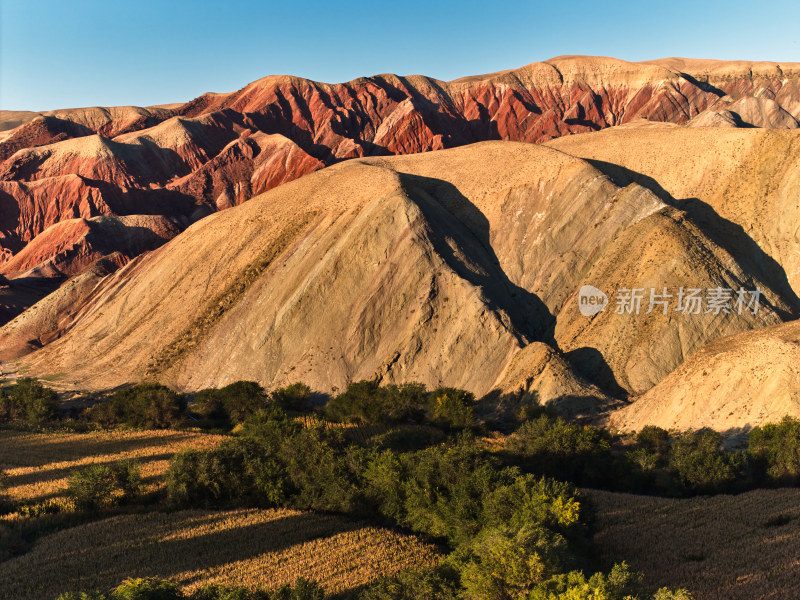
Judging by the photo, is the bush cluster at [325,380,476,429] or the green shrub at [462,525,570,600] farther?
the bush cluster at [325,380,476,429]

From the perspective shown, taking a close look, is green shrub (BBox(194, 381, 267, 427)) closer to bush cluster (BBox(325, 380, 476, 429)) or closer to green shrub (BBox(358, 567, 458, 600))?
bush cluster (BBox(325, 380, 476, 429))

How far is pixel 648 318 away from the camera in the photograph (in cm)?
5103

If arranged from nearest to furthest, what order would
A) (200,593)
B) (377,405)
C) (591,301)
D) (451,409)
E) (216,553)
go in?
(200,593), (216,553), (451,409), (377,405), (591,301)

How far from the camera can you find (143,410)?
46.1 metres

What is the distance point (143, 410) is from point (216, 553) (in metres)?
28.6

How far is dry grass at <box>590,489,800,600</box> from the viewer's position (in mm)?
17391

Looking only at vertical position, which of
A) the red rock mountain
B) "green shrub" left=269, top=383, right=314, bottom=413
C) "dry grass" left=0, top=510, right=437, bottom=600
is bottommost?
"green shrub" left=269, top=383, right=314, bottom=413

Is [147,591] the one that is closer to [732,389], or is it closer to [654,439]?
[654,439]

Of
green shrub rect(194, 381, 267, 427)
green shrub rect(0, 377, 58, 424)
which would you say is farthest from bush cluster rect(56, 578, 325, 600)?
green shrub rect(0, 377, 58, 424)

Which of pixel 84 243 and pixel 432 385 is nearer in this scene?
pixel 432 385

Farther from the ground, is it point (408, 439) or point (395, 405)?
point (395, 405)

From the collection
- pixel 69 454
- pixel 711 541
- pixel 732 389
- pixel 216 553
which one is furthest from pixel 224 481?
pixel 732 389

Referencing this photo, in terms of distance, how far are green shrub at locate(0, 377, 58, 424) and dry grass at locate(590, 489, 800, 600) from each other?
142 ft

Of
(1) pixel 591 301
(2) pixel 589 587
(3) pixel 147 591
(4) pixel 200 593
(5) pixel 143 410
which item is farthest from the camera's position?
(1) pixel 591 301
